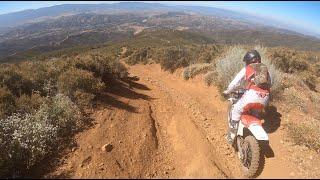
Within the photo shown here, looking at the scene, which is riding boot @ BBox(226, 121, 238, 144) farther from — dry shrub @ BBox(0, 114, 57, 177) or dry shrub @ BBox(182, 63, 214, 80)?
dry shrub @ BBox(182, 63, 214, 80)

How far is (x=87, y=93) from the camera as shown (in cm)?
890

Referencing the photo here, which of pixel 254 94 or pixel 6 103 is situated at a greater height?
pixel 254 94

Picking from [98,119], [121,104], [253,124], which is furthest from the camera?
[121,104]

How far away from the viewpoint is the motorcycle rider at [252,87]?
5738mm

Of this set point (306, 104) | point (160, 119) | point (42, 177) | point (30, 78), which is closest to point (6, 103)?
point (30, 78)

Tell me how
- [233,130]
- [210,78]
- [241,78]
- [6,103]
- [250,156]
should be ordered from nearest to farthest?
[250,156]
[241,78]
[233,130]
[6,103]
[210,78]

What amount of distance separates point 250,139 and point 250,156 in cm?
Result: 33

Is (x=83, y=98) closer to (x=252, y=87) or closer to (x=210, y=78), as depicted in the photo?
(x=252, y=87)

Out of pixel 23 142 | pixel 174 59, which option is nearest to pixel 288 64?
pixel 174 59

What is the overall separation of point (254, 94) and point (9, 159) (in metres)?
4.66

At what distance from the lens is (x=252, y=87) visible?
19.0 ft

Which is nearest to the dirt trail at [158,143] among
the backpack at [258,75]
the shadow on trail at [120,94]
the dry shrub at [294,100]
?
the shadow on trail at [120,94]

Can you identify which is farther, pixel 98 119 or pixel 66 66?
pixel 66 66

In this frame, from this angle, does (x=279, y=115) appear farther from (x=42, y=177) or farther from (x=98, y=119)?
(x=42, y=177)
